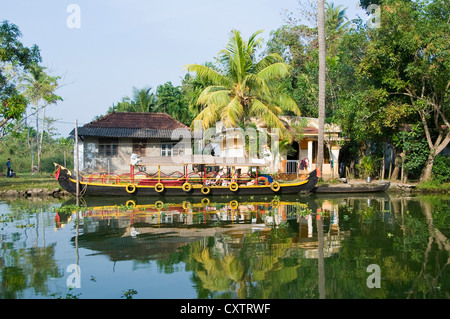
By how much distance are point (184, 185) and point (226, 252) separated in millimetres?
10176

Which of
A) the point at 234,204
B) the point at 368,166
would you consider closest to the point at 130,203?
the point at 234,204

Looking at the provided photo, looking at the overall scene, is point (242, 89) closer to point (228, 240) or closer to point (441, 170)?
point (441, 170)

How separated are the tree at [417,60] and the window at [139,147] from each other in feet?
39.7

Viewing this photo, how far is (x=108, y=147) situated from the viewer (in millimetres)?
22969

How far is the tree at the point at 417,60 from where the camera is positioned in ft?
58.2

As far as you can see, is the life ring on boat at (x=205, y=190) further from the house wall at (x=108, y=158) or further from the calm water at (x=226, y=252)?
the house wall at (x=108, y=158)

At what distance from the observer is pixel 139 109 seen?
31.9 metres

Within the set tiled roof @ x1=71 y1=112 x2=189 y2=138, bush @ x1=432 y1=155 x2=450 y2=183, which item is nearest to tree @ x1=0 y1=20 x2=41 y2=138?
tiled roof @ x1=71 y1=112 x2=189 y2=138

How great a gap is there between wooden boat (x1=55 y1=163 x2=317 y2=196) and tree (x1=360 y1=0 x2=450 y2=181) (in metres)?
5.99

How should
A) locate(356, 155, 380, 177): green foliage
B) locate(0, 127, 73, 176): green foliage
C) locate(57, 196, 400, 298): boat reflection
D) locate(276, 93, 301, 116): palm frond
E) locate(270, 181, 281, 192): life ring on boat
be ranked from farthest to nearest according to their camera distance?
locate(0, 127, 73, 176): green foliage < locate(356, 155, 380, 177): green foliage < locate(276, 93, 301, 116): palm frond < locate(270, 181, 281, 192): life ring on boat < locate(57, 196, 400, 298): boat reflection

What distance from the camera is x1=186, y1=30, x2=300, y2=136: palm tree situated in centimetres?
1948

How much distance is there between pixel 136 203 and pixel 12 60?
10073mm

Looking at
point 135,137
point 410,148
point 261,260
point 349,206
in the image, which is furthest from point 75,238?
point 410,148

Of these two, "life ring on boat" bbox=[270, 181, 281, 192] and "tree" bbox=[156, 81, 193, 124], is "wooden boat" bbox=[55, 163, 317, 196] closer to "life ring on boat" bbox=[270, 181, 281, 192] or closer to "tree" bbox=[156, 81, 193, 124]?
"life ring on boat" bbox=[270, 181, 281, 192]
